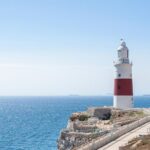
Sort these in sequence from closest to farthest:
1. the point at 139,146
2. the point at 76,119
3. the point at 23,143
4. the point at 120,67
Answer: the point at 139,146 < the point at 76,119 < the point at 120,67 < the point at 23,143

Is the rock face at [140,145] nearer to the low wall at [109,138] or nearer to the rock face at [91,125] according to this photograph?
the low wall at [109,138]

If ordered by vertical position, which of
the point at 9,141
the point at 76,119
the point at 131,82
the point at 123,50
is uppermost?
the point at 123,50

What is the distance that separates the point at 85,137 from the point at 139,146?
33.3 ft

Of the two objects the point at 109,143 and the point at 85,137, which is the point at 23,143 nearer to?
the point at 85,137

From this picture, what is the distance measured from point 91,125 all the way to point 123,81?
47.6 ft

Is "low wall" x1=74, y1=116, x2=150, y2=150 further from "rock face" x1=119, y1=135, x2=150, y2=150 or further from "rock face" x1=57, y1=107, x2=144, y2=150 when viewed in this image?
"rock face" x1=119, y1=135, x2=150, y2=150

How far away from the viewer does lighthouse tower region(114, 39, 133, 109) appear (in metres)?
48.9

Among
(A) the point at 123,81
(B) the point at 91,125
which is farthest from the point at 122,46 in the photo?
(B) the point at 91,125

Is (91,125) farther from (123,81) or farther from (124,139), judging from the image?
(123,81)

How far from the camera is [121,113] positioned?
1661 inches

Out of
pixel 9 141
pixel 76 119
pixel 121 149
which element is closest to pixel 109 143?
pixel 121 149

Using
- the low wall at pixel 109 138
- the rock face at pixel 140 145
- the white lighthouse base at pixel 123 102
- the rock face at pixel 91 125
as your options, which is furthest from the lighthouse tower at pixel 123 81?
the rock face at pixel 140 145

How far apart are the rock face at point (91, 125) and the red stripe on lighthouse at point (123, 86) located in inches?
225

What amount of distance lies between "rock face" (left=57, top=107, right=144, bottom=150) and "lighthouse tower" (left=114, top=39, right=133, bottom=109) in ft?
18.1
